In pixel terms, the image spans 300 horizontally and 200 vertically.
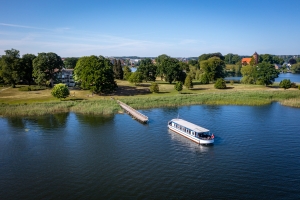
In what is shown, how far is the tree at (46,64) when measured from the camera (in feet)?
340

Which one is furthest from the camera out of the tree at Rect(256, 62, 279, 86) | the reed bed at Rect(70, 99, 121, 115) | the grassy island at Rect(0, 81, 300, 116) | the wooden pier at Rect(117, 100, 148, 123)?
the tree at Rect(256, 62, 279, 86)

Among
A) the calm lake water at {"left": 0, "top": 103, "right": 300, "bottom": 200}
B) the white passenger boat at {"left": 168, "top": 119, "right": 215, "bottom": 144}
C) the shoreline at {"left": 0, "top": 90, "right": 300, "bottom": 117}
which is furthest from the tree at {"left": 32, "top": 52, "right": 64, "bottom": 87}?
the white passenger boat at {"left": 168, "top": 119, "right": 215, "bottom": 144}

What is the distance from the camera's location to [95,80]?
91.4m

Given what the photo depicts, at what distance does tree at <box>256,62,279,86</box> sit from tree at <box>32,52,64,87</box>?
303 feet

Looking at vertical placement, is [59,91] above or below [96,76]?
below

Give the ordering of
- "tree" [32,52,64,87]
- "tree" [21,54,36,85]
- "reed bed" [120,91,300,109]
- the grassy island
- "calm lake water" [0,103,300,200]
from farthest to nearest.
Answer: "tree" [21,54,36,85] < "tree" [32,52,64,87] < "reed bed" [120,91,300,109] < the grassy island < "calm lake water" [0,103,300,200]

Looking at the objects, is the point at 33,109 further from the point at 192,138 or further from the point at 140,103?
the point at 192,138

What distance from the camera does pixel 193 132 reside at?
4919 cm

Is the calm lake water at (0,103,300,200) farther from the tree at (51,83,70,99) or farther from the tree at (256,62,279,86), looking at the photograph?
the tree at (256,62,279,86)

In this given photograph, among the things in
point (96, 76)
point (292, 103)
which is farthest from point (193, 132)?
point (96, 76)

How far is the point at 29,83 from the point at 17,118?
5432 cm

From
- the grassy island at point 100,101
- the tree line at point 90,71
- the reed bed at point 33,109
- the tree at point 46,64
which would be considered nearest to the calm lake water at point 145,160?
the reed bed at point 33,109

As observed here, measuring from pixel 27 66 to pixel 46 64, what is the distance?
1312 centimetres

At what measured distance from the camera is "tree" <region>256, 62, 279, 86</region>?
380 ft
